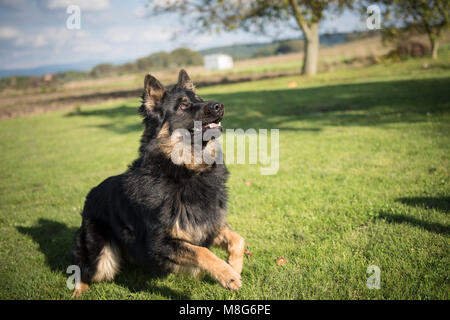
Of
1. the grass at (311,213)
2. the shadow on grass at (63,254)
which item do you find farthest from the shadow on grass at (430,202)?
the shadow on grass at (63,254)

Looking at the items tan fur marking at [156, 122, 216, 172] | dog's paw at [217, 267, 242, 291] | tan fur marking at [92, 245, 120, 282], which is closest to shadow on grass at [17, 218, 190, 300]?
tan fur marking at [92, 245, 120, 282]

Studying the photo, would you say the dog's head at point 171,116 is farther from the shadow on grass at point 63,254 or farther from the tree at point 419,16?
the tree at point 419,16

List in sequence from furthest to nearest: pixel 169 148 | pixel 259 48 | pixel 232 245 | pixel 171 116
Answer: pixel 259 48 < pixel 171 116 < pixel 169 148 < pixel 232 245

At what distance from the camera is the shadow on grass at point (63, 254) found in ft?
12.4

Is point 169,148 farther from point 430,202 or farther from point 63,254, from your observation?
point 430,202

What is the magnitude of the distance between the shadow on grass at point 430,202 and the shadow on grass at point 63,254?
13.5ft

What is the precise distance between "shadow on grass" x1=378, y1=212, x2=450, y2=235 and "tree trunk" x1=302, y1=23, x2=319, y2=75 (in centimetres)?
2918

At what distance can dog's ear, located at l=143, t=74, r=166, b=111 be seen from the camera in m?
3.92

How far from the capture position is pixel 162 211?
3457 millimetres

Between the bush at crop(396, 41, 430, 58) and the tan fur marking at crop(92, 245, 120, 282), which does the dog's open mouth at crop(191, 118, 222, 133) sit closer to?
the tan fur marking at crop(92, 245, 120, 282)

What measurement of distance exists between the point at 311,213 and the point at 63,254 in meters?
4.40

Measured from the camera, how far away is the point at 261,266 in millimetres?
3805

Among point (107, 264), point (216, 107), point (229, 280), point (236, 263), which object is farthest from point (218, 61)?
point (229, 280)
